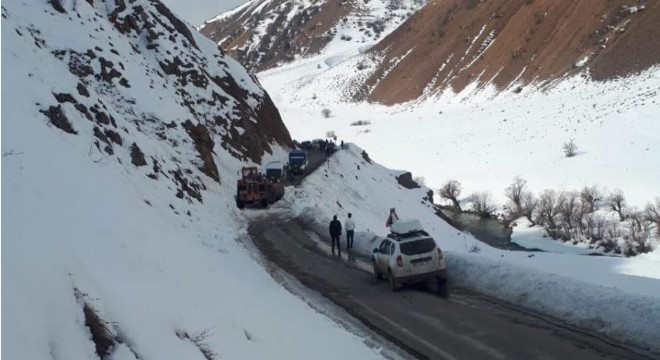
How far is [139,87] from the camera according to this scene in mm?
34906

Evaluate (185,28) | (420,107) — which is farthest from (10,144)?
(420,107)

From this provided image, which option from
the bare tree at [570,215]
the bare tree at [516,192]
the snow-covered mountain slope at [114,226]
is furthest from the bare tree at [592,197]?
the snow-covered mountain slope at [114,226]

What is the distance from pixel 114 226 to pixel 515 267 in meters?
10.1

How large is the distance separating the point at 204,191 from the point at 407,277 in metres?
18.5

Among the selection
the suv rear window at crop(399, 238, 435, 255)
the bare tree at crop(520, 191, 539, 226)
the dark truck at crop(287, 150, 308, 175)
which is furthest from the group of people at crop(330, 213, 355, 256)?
the bare tree at crop(520, 191, 539, 226)

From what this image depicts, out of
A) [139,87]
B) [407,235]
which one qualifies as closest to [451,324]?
[407,235]

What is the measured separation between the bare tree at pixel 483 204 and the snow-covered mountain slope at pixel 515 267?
18.9ft

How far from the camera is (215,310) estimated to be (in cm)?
1049

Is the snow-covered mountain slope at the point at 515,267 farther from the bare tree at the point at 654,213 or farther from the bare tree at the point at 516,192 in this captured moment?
the bare tree at the point at 516,192

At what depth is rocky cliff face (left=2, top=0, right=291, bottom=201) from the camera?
22.1 m

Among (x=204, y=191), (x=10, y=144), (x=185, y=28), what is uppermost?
(x=185, y=28)

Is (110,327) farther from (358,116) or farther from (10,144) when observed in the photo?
(358,116)

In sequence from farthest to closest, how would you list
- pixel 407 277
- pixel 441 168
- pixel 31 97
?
pixel 441 168 < pixel 31 97 < pixel 407 277

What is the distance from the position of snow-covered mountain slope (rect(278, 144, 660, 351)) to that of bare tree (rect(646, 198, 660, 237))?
3.97 meters
